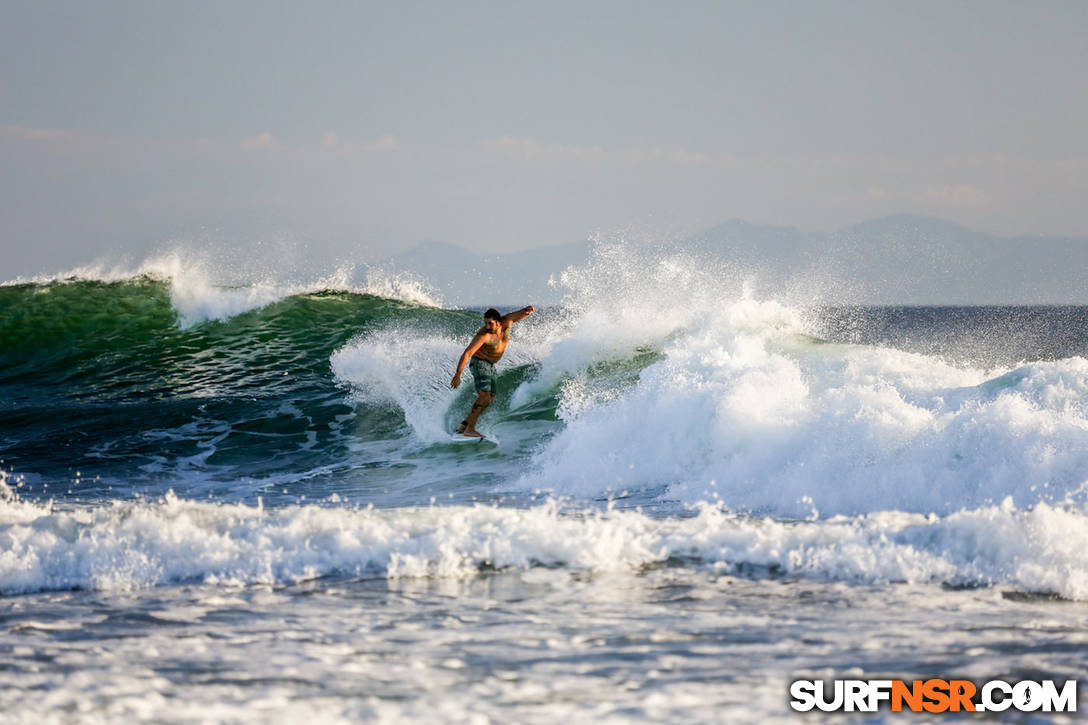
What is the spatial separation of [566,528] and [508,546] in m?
0.50

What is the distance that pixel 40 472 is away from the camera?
36.9ft

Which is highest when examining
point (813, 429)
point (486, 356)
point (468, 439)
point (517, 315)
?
point (517, 315)

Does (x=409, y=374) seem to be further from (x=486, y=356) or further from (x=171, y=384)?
(x=171, y=384)

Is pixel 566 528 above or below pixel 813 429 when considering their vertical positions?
below

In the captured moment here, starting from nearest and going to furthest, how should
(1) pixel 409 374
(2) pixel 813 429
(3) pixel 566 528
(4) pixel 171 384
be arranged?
(3) pixel 566 528, (2) pixel 813 429, (1) pixel 409 374, (4) pixel 171 384

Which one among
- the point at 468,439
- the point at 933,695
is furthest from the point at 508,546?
the point at 468,439

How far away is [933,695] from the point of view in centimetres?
391

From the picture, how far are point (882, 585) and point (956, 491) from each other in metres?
2.67

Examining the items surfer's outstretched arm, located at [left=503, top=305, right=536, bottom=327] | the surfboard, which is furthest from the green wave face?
surfer's outstretched arm, located at [left=503, top=305, right=536, bottom=327]

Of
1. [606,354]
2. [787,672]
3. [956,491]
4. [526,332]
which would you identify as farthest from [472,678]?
[526,332]

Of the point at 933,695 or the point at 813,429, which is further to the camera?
the point at 813,429

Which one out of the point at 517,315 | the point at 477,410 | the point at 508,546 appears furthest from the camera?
the point at 477,410

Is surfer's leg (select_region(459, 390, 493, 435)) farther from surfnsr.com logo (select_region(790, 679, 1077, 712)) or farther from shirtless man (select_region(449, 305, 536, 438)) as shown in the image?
surfnsr.com logo (select_region(790, 679, 1077, 712))

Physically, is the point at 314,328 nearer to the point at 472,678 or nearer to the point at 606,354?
the point at 606,354
